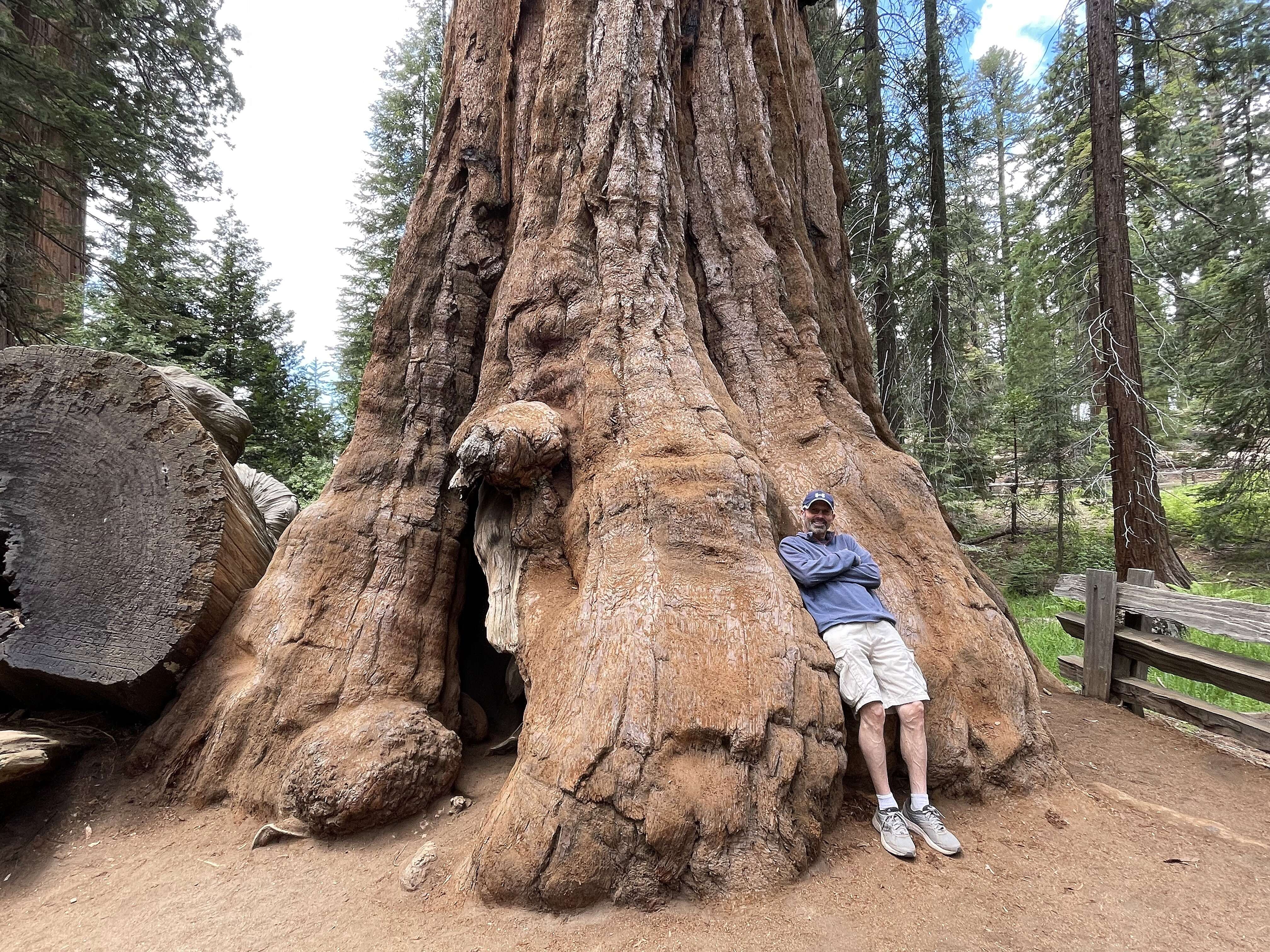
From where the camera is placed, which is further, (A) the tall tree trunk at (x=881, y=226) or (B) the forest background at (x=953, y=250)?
(A) the tall tree trunk at (x=881, y=226)

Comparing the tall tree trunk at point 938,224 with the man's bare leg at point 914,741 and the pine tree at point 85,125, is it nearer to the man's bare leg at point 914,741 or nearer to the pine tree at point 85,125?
the man's bare leg at point 914,741

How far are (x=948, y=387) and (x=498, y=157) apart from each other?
9606mm

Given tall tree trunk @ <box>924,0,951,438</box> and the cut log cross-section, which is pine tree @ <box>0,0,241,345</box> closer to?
the cut log cross-section

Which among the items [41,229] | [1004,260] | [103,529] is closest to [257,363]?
[41,229]

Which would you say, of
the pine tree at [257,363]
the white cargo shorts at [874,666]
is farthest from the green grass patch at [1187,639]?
the pine tree at [257,363]

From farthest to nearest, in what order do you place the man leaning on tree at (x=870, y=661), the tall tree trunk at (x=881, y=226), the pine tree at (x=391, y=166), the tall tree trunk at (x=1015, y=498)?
the pine tree at (x=391, y=166), the tall tree trunk at (x=1015, y=498), the tall tree trunk at (x=881, y=226), the man leaning on tree at (x=870, y=661)

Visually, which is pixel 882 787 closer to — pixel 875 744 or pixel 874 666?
pixel 875 744

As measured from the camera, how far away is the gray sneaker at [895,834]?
104 inches

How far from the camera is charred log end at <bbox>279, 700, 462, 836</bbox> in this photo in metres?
3.00

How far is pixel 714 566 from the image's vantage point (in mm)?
3109

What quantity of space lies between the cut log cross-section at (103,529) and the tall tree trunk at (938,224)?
11.5 m

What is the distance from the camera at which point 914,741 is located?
2.97m

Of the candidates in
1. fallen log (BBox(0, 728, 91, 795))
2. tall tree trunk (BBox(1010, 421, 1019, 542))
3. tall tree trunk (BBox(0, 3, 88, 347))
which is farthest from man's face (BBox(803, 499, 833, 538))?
tall tree trunk (BBox(1010, 421, 1019, 542))

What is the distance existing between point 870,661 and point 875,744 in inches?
16.0
